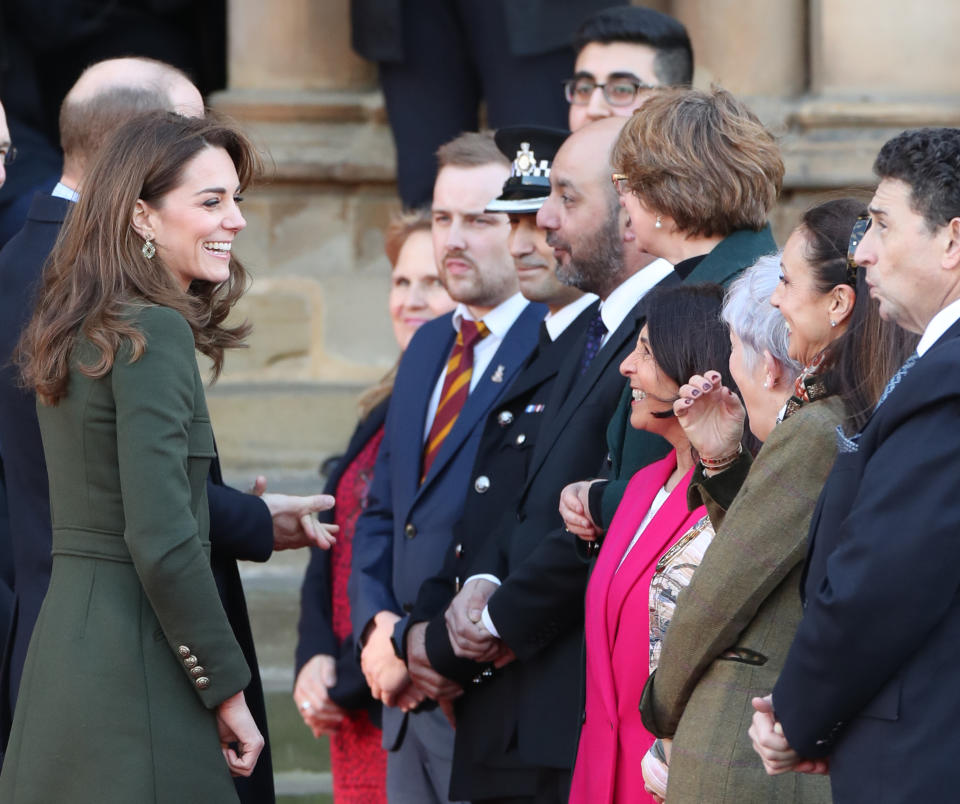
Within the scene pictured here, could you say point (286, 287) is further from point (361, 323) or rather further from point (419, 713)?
point (419, 713)

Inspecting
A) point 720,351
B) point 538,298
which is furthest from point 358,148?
point 720,351

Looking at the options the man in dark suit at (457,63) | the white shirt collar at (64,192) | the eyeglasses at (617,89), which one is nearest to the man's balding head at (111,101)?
the white shirt collar at (64,192)

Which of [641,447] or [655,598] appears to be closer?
[655,598]

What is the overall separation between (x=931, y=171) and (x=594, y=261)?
1402 millimetres

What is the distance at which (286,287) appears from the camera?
610 cm

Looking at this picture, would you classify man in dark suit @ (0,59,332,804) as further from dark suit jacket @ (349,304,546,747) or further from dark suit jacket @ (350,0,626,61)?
dark suit jacket @ (350,0,626,61)

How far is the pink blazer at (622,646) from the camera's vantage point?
3.01 meters

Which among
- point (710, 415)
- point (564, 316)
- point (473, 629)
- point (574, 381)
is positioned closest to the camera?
point (710, 415)

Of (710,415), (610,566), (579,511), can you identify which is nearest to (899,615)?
(710,415)

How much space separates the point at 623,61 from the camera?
4875 millimetres

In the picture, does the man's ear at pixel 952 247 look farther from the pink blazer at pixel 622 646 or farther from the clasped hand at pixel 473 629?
the clasped hand at pixel 473 629

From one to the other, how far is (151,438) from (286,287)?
3.35m

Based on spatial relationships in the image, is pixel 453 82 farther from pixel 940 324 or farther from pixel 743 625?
pixel 940 324

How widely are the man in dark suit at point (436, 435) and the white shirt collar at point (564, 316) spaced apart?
0.64ft
